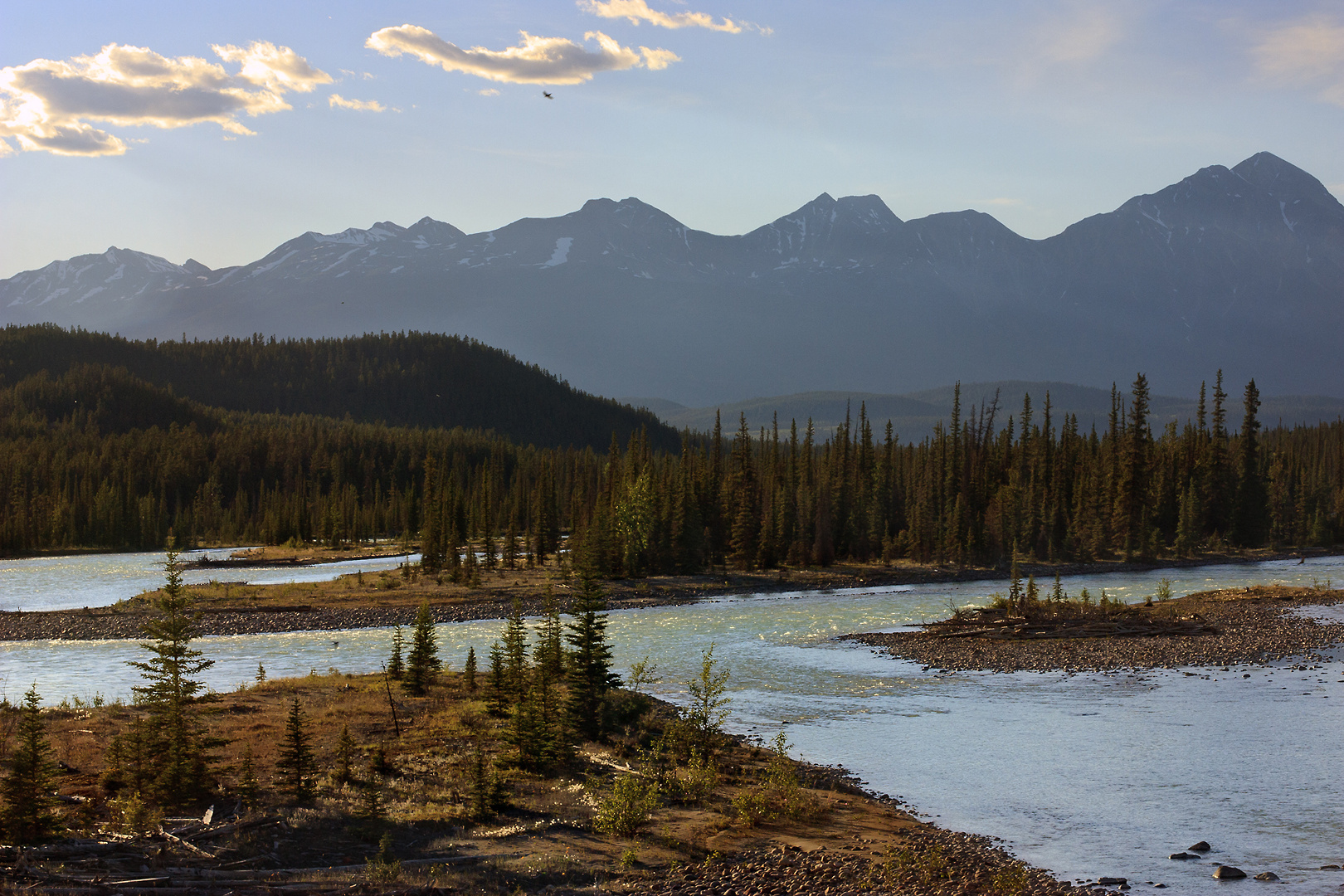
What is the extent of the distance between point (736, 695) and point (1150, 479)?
86.8 metres

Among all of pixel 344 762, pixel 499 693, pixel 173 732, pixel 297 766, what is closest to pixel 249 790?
pixel 297 766

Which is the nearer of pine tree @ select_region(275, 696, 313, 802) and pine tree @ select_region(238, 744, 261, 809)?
pine tree @ select_region(238, 744, 261, 809)

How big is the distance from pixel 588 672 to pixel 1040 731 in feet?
A: 41.0

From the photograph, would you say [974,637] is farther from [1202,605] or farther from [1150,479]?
[1150,479]

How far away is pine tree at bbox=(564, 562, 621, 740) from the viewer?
24.5 metres

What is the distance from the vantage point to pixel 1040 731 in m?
26.9

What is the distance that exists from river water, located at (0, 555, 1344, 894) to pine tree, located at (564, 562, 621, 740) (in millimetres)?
4655

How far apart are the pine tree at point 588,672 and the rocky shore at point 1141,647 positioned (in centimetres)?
1793

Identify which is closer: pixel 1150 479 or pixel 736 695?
pixel 736 695

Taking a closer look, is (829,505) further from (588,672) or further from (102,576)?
(588,672)

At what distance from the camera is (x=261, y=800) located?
60.4 ft

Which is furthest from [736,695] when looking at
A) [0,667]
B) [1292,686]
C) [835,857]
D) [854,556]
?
[854,556]

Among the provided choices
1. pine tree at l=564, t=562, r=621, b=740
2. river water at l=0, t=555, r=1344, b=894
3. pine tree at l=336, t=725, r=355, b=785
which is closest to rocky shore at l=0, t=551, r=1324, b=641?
river water at l=0, t=555, r=1344, b=894

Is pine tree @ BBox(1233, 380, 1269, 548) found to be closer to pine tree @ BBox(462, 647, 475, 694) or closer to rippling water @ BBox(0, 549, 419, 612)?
rippling water @ BBox(0, 549, 419, 612)
